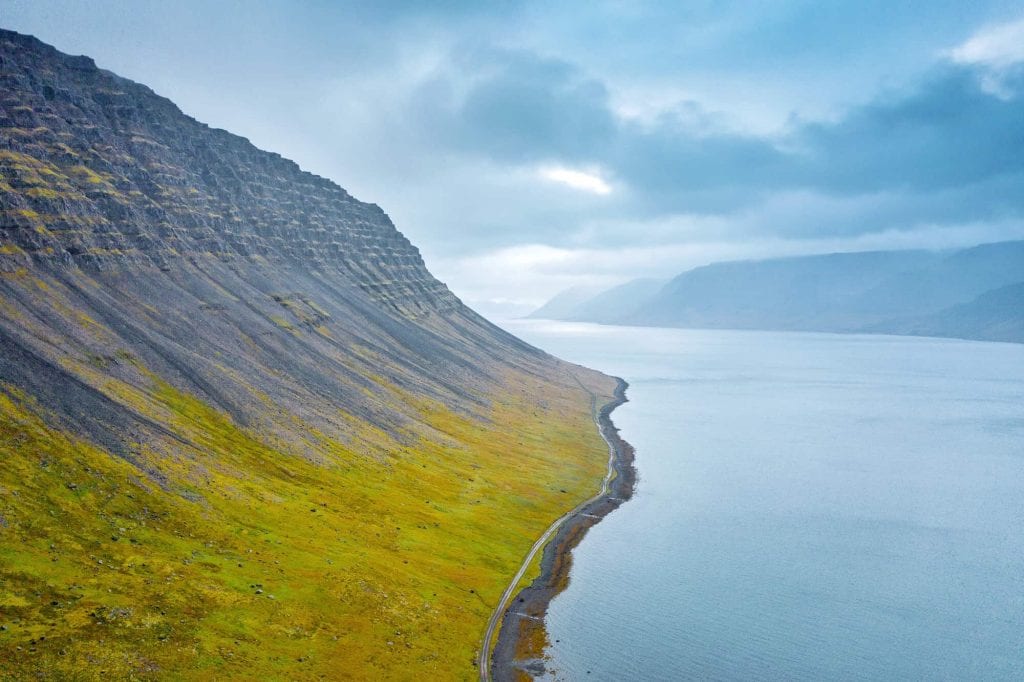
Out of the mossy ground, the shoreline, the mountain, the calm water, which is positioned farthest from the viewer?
the calm water

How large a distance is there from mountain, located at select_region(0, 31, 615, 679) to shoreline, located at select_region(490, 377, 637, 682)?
301 cm

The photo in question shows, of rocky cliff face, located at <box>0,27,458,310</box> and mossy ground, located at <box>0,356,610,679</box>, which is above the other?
rocky cliff face, located at <box>0,27,458,310</box>

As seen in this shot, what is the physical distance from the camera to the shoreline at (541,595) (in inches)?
2362

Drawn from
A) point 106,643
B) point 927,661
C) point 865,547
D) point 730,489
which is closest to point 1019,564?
point 865,547

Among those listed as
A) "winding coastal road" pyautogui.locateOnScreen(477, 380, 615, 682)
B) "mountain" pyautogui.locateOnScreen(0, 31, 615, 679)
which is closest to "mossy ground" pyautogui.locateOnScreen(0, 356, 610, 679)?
"mountain" pyautogui.locateOnScreen(0, 31, 615, 679)

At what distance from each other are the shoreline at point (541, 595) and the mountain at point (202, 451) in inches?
119

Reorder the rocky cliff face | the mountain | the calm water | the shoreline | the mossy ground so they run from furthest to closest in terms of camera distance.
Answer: the rocky cliff face < the calm water < the shoreline < the mountain < the mossy ground

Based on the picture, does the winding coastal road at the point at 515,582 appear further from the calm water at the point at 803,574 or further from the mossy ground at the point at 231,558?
the calm water at the point at 803,574

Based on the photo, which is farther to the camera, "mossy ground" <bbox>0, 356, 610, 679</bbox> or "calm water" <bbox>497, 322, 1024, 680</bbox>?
"calm water" <bbox>497, 322, 1024, 680</bbox>

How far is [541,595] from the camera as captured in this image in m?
75.2

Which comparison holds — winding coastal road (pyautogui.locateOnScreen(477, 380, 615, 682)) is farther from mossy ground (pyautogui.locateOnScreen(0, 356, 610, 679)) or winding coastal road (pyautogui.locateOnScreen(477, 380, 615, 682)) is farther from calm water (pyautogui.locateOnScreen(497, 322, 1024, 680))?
calm water (pyautogui.locateOnScreen(497, 322, 1024, 680))

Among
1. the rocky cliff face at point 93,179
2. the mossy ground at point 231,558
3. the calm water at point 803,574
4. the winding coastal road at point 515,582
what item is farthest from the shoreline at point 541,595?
the rocky cliff face at point 93,179

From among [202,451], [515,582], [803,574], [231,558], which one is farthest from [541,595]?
[202,451]

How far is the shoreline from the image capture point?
60000mm
